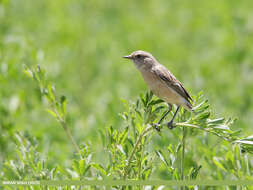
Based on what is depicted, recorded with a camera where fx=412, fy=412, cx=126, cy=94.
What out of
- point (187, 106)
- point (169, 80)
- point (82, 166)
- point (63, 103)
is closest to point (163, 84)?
point (169, 80)

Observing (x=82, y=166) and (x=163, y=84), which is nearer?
(x=82, y=166)

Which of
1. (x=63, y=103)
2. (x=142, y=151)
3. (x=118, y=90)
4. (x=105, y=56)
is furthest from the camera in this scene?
(x=105, y=56)

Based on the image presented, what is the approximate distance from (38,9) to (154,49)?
270 centimetres

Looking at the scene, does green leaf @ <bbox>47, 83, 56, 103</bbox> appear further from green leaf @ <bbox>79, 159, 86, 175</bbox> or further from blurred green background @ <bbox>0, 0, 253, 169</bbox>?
blurred green background @ <bbox>0, 0, 253, 169</bbox>

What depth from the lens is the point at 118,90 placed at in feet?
16.4

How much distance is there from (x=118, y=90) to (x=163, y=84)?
266 cm

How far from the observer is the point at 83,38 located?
6.73 m

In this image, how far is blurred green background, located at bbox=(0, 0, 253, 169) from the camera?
3.58 meters

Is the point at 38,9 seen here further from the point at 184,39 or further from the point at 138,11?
the point at 184,39

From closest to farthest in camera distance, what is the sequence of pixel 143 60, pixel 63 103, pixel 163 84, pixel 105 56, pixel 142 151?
pixel 142 151
pixel 63 103
pixel 163 84
pixel 143 60
pixel 105 56

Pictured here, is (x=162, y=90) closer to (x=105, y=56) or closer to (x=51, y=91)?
(x=51, y=91)

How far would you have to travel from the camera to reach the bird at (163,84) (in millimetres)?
2148

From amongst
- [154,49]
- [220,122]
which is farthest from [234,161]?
[154,49]

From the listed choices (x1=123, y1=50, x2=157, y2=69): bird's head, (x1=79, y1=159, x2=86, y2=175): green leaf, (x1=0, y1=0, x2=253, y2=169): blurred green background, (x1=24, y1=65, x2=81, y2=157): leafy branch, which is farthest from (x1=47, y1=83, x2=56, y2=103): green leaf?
(x1=0, y1=0, x2=253, y2=169): blurred green background
